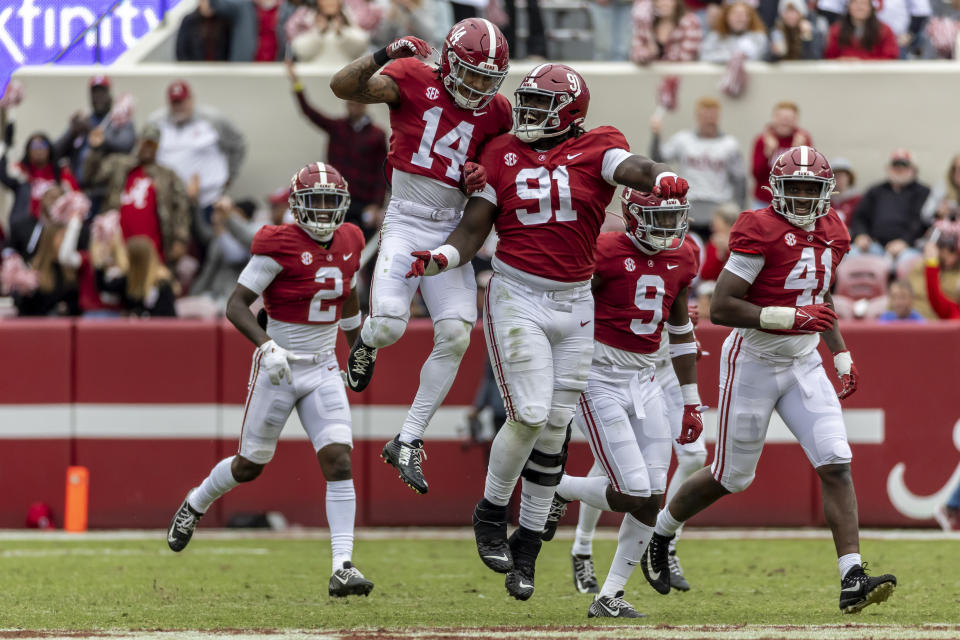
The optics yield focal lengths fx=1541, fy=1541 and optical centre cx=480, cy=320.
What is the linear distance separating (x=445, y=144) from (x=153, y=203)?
245 inches

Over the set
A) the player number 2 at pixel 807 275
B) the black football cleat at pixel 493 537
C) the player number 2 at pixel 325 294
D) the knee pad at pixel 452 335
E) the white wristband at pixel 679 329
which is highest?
the player number 2 at pixel 807 275

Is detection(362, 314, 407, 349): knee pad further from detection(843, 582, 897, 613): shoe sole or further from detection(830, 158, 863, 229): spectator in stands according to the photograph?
detection(830, 158, 863, 229): spectator in stands

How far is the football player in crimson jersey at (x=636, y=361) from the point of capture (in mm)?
7242

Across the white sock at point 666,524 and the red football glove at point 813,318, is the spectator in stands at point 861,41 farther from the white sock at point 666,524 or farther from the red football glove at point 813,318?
the red football glove at point 813,318

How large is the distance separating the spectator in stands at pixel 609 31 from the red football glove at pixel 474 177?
26.1ft

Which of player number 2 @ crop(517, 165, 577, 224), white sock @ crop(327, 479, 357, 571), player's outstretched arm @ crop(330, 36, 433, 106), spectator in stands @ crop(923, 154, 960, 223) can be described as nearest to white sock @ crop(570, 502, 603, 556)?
white sock @ crop(327, 479, 357, 571)

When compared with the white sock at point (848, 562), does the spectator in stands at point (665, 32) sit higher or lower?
higher

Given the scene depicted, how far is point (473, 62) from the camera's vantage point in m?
6.71

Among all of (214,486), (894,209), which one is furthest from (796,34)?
(214,486)

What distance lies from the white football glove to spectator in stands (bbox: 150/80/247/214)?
19.6ft

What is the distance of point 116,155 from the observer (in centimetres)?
1323

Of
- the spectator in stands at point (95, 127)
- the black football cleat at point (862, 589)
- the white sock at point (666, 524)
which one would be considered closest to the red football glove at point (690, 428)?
the white sock at point (666, 524)

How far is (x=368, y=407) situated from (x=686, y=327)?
3906 millimetres

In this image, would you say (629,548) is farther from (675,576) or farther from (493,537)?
(675,576)
